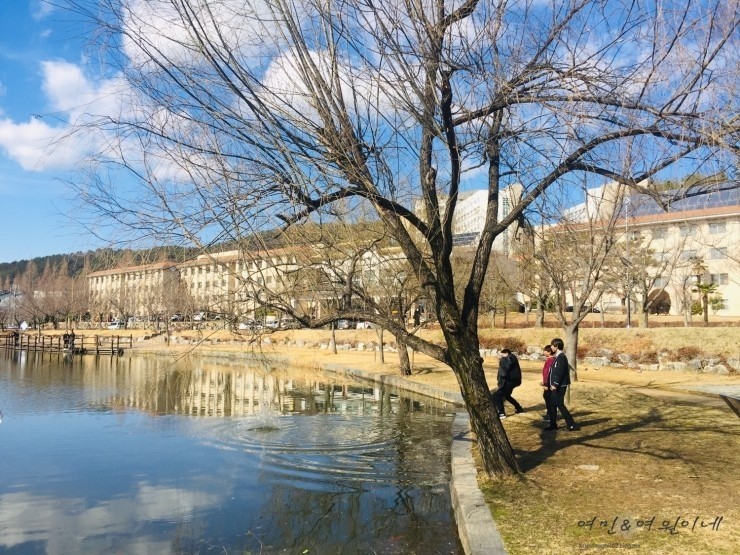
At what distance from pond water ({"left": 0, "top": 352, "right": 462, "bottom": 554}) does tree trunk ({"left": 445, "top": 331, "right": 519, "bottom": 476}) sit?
91cm

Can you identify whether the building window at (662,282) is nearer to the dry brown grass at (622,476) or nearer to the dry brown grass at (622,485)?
the dry brown grass at (622,476)

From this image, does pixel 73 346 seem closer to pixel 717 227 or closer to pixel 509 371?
pixel 509 371

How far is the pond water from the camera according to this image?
688cm

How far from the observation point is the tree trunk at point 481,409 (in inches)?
290

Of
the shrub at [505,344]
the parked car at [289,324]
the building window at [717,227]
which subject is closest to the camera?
the parked car at [289,324]

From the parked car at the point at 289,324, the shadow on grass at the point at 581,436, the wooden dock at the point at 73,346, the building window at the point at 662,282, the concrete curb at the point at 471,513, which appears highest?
the building window at the point at 662,282

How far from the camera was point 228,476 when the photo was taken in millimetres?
9484

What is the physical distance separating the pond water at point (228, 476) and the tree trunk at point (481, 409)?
910 millimetres

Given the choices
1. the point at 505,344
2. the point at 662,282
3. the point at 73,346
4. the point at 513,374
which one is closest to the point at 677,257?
the point at 505,344

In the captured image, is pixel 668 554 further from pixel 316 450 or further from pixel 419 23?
pixel 316 450

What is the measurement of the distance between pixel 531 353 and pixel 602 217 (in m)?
14.7

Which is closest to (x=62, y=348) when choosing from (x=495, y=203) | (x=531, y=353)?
(x=531, y=353)

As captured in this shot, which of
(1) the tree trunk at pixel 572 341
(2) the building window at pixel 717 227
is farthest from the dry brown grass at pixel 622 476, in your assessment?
(2) the building window at pixel 717 227

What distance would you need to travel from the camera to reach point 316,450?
1114 centimetres
